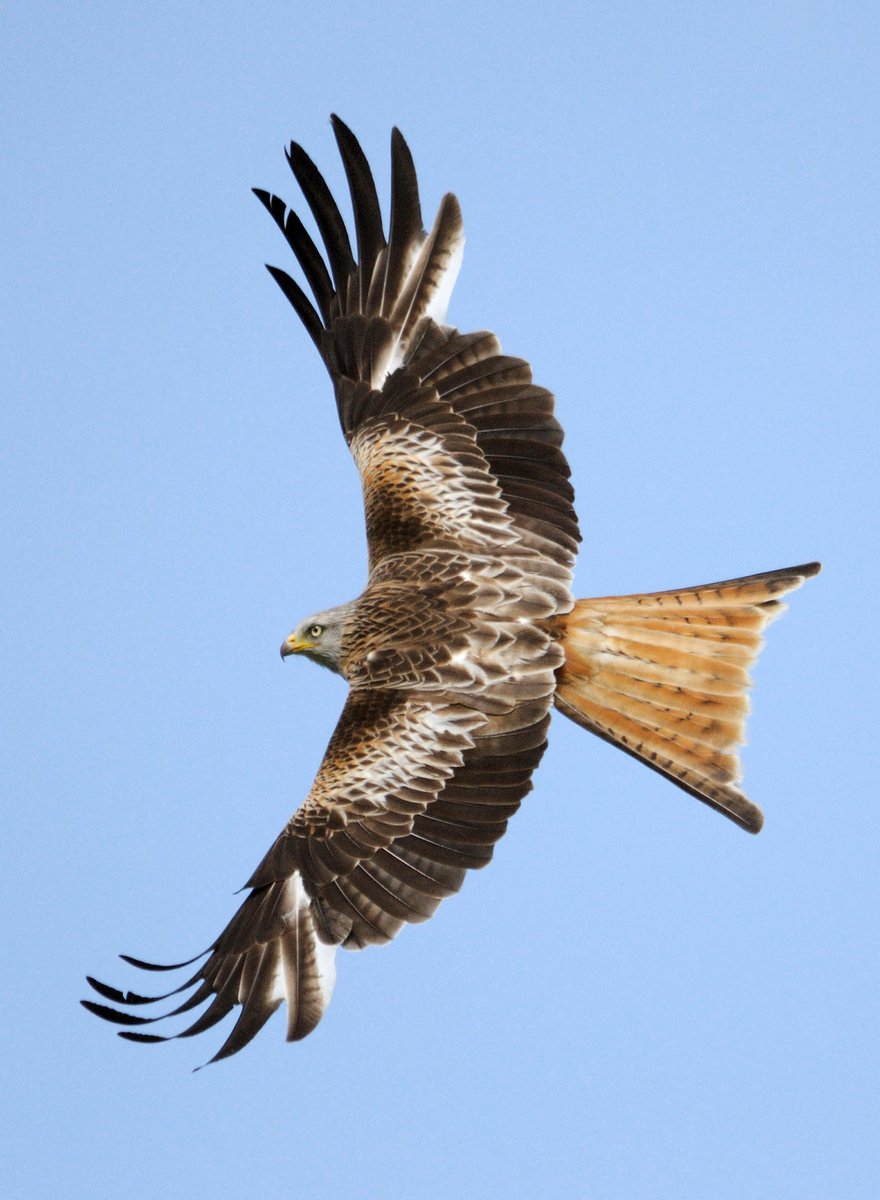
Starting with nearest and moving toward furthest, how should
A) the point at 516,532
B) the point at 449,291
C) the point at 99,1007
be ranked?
the point at 99,1007 < the point at 516,532 < the point at 449,291

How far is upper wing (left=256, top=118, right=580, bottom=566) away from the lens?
9.13 m

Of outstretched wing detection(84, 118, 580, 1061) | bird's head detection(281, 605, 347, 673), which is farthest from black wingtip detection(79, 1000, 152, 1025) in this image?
bird's head detection(281, 605, 347, 673)

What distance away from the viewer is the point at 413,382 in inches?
380

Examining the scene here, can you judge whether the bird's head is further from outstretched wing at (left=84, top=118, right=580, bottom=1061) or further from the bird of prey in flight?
outstretched wing at (left=84, top=118, right=580, bottom=1061)

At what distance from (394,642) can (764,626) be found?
179 centimetres

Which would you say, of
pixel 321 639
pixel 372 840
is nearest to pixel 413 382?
pixel 321 639

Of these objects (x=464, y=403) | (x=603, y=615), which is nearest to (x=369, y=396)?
(x=464, y=403)

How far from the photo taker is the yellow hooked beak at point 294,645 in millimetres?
9297

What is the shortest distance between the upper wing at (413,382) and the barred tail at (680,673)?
0.53 metres

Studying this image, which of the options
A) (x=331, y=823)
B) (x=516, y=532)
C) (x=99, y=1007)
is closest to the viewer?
(x=99, y=1007)

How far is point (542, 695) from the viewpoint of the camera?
845 cm

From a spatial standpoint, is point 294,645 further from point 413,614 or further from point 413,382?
point 413,382

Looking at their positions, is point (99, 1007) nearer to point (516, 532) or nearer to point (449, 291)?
point (516, 532)

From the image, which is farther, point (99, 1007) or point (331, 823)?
point (331, 823)
